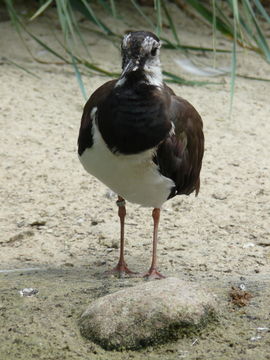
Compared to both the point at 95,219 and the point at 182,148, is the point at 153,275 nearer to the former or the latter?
the point at 182,148

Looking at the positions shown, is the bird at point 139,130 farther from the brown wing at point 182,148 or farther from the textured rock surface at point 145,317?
the textured rock surface at point 145,317

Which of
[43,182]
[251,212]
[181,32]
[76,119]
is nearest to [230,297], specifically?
[251,212]

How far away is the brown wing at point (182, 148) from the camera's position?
13.4 ft

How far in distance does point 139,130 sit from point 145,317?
95cm

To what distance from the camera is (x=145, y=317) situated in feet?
11.2

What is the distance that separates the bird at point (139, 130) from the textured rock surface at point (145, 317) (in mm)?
725

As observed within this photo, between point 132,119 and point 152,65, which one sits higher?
point 152,65

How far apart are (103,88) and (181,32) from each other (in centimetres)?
411

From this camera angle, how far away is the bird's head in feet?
12.8

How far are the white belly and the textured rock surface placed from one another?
0.71m

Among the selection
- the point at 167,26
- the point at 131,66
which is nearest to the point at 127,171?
the point at 131,66

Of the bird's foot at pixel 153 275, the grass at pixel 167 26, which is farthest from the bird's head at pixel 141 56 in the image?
the grass at pixel 167 26

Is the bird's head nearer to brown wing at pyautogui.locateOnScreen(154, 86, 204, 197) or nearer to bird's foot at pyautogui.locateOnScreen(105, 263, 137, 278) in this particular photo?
brown wing at pyautogui.locateOnScreen(154, 86, 204, 197)

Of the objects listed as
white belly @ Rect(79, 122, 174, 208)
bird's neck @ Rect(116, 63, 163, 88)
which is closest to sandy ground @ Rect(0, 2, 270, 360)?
white belly @ Rect(79, 122, 174, 208)
